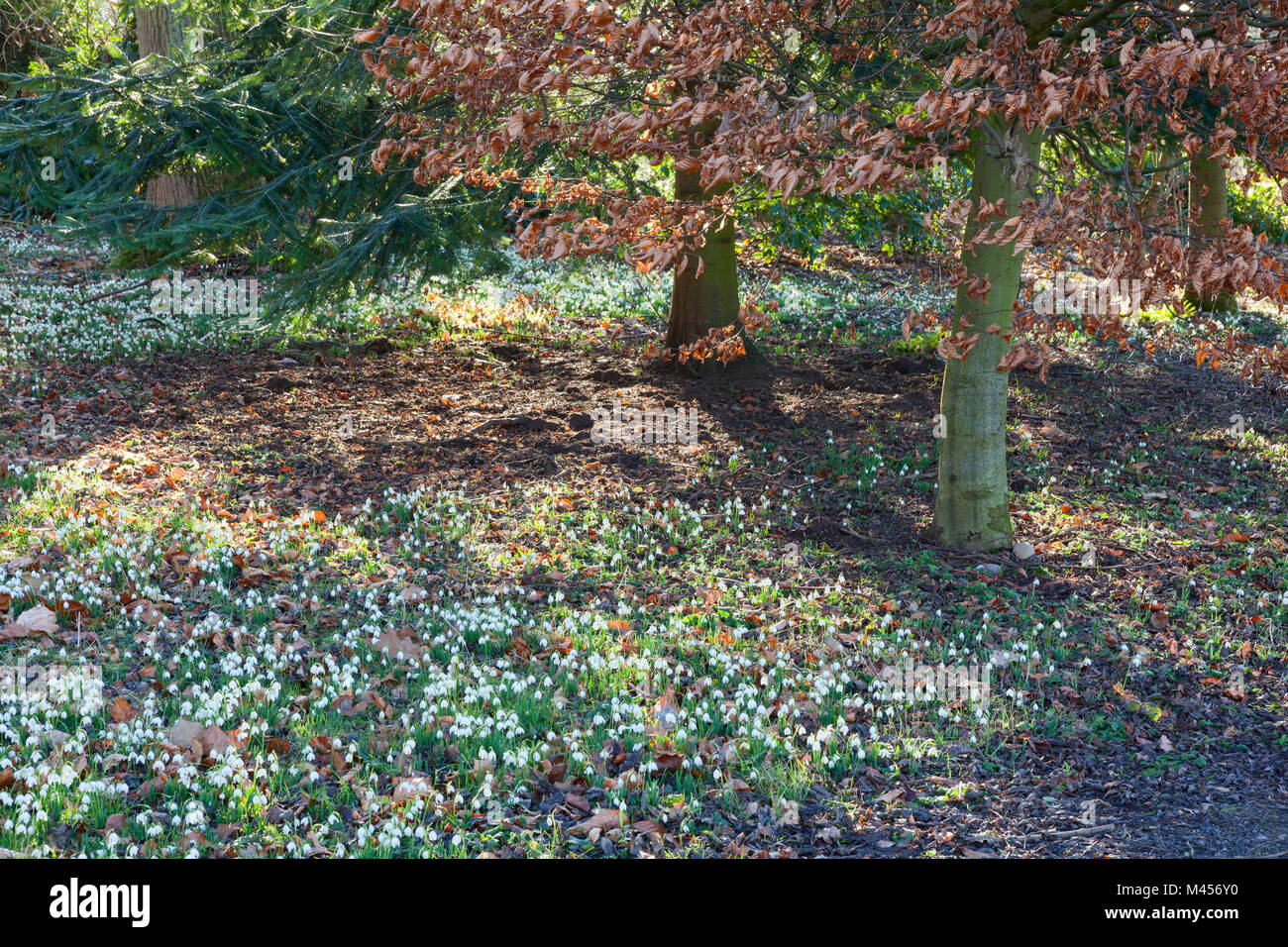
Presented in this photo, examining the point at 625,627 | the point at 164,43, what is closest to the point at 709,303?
the point at 625,627

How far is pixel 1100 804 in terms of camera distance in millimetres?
4180

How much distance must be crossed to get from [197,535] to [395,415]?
11.3 feet

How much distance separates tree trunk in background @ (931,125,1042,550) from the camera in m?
6.42

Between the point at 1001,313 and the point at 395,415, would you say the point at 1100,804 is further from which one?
the point at 395,415

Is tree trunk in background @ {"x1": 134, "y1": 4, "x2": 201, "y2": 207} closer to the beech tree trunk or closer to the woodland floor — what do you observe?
the woodland floor

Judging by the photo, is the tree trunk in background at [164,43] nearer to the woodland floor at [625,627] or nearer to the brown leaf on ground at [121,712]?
the woodland floor at [625,627]

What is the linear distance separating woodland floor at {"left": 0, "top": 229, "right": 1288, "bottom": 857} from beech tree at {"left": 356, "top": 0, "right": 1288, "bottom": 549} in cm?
129

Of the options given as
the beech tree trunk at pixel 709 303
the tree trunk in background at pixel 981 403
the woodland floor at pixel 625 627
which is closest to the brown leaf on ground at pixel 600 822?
the woodland floor at pixel 625 627

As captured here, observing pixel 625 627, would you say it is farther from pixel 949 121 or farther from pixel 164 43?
pixel 164 43

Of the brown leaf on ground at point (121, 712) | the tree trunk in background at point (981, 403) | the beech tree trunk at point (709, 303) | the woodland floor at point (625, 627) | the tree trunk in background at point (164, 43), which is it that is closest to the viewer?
the woodland floor at point (625, 627)

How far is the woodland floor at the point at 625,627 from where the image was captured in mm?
3930

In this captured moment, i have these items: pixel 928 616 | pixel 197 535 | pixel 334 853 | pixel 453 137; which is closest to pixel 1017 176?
pixel 928 616

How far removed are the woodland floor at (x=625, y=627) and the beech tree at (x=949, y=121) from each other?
51.0 inches

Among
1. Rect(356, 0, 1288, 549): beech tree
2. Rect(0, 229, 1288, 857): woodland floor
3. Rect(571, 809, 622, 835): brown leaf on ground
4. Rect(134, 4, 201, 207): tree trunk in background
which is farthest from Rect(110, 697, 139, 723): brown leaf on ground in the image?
Rect(134, 4, 201, 207): tree trunk in background
